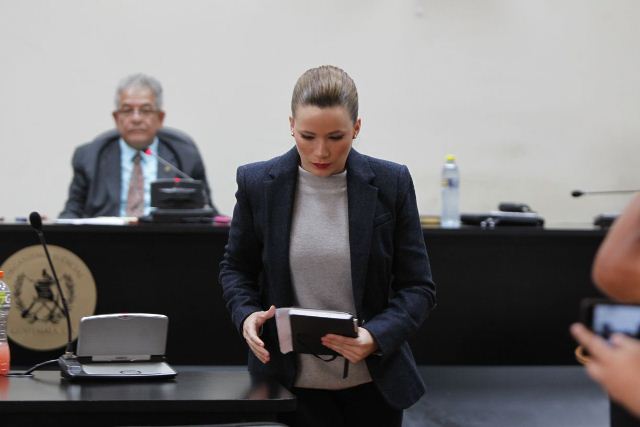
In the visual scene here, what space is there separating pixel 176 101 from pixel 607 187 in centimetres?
281

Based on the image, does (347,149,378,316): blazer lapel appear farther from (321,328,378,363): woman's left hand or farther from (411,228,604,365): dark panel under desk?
(411,228,604,365): dark panel under desk

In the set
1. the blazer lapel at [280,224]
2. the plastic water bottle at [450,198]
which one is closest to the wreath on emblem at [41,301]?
the plastic water bottle at [450,198]

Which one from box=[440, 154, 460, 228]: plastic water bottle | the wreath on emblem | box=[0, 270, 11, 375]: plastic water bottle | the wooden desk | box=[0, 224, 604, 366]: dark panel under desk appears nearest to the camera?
the wooden desk

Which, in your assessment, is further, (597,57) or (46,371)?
(597,57)

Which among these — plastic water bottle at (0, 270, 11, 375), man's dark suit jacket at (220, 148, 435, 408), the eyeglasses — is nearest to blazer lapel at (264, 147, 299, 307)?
man's dark suit jacket at (220, 148, 435, 408)

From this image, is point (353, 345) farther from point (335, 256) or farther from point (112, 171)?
point (112, 171)

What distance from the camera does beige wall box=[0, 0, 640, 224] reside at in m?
6.12

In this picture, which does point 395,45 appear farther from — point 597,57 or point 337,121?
point 337,121

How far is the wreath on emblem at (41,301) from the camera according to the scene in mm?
4066

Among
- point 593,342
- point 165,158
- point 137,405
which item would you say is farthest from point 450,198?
point 593,342

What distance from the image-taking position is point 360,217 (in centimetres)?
227

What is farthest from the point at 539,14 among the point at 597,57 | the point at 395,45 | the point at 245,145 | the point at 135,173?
the point at 135,173

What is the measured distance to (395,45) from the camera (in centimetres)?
627

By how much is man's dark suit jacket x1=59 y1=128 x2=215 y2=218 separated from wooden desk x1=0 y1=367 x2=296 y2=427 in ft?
8.86
